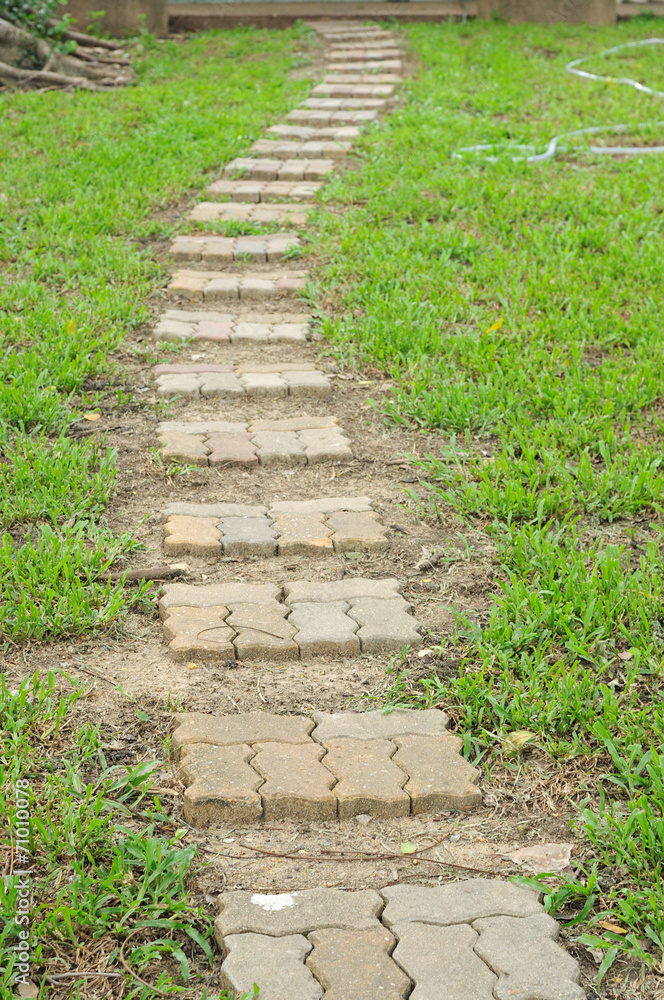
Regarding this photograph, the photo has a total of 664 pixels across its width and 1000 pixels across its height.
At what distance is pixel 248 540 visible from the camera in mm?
2922

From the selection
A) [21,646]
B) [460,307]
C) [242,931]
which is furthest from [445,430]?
[242,931]

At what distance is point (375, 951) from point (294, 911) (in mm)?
166

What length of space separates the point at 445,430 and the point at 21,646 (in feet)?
5.71

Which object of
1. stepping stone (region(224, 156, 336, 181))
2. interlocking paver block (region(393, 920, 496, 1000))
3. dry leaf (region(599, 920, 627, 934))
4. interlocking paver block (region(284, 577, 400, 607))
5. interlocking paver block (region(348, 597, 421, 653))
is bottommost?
dry leaf (region(599, 920, 627, 934))

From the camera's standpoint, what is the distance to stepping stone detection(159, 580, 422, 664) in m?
2.50

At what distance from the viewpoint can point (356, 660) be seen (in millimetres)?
2529

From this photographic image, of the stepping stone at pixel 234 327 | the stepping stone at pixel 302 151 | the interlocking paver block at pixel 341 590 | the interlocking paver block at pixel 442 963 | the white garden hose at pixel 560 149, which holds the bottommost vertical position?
the interlocking paver block at pixel 442 963

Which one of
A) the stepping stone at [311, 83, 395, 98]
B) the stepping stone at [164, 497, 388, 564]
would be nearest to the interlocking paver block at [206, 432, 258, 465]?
the stepping stone at [164, 497, 388, 564]

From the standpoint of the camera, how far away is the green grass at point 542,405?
2209mm

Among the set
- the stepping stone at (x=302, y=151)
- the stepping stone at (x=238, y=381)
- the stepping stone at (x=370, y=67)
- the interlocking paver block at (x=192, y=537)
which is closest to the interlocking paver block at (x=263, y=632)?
the interlocking paver block at (x=192, y=537)

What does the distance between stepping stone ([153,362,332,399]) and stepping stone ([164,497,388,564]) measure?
Result: 0.86m

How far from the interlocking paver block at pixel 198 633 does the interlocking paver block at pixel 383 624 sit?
34cm

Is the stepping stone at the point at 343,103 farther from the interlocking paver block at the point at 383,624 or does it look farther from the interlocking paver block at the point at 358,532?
the interlocking paver block at the point at 383,624

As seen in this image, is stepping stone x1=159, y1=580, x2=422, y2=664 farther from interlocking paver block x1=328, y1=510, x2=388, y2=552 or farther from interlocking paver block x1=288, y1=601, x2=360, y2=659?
interlocking paver block x1=328, y1=510, x2=388, y2=552
